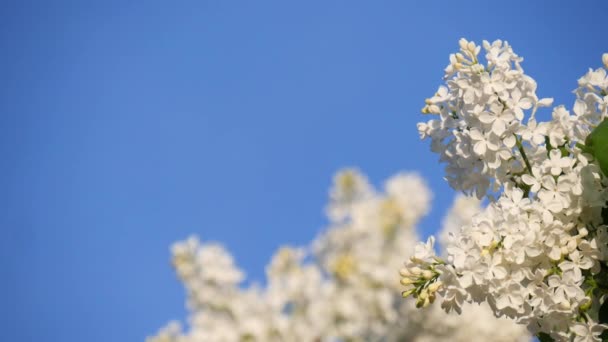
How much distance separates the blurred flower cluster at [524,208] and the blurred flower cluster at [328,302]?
194 inches

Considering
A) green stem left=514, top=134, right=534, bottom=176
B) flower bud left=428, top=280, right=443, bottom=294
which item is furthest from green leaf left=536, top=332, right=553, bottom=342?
green stem left=514, top=134, right=534, bottom=176

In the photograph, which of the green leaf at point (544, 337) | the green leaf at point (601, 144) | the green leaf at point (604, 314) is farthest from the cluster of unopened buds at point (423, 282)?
the green leaf at point (601, 144)

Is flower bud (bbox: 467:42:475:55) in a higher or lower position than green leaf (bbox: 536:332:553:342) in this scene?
higher

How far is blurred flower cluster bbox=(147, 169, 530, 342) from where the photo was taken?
277 inches

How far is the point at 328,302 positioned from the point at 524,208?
6047mm

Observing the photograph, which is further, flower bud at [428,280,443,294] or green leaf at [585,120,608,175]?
flower bud at [428,280,443,294]

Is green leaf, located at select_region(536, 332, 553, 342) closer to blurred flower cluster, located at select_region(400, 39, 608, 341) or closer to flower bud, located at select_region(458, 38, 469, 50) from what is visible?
blurred flower cluster, located at select_region(400, 39, 608, 341)

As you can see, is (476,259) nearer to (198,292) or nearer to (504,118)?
(504,118)

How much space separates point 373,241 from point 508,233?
727cm

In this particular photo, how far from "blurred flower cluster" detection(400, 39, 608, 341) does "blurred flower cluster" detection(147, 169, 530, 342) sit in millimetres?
4926

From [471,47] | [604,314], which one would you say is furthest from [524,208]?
[471,47]

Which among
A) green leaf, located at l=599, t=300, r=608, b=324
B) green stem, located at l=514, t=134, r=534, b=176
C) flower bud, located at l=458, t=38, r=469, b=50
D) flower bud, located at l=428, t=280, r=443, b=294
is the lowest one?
green leaf, located at l=599, t=300, r=608, b=324

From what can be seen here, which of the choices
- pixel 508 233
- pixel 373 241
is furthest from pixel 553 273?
pixel 373 241

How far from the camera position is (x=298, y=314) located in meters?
7.60
